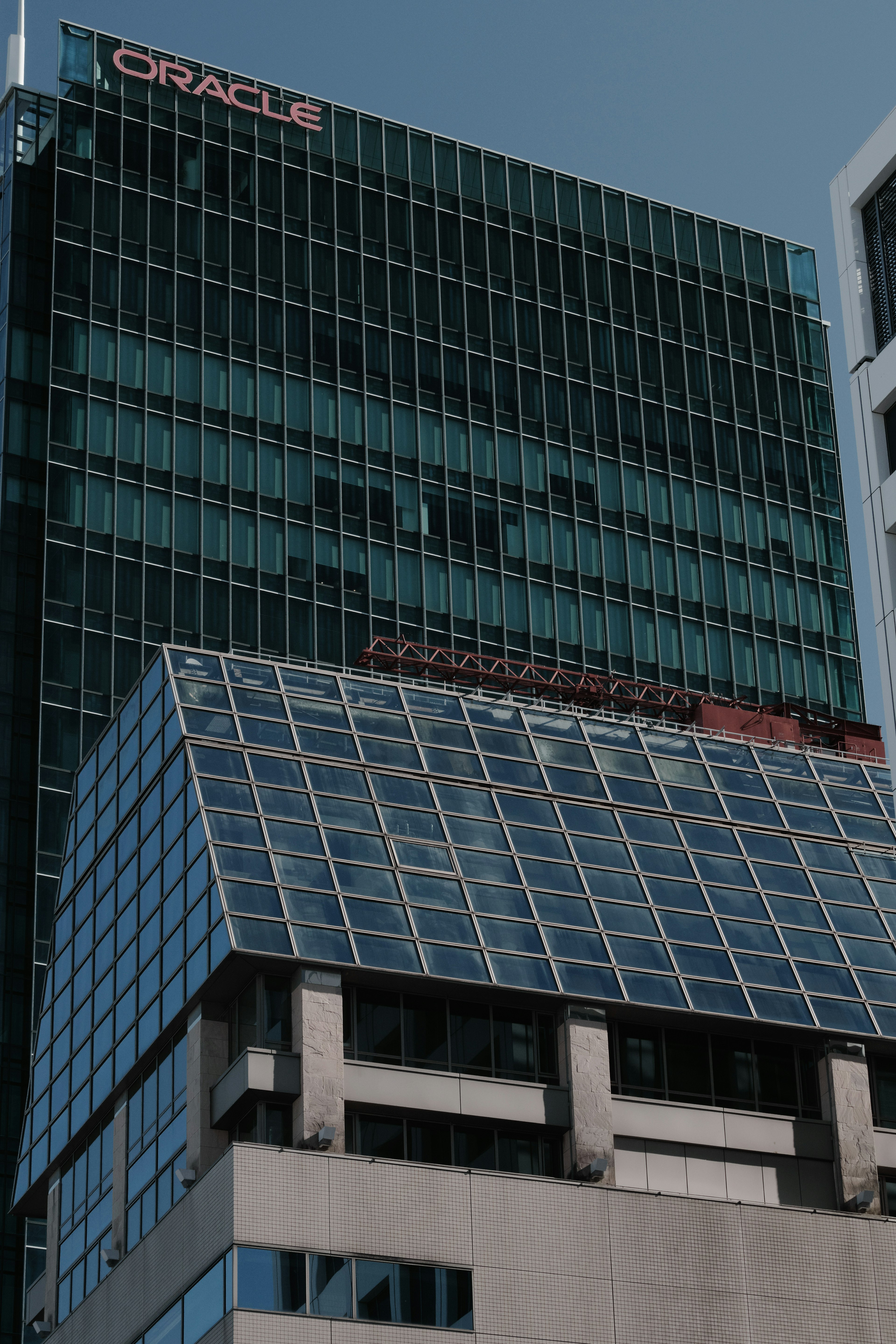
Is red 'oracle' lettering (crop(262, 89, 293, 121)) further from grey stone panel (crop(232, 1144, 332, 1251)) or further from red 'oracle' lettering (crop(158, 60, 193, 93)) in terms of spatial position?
grey stone panel (crop(232, 1144, 332, 1251))

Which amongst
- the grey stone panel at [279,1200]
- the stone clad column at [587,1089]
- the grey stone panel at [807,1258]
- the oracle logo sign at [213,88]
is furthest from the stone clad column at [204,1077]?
the oracle logo sign at [213,88]

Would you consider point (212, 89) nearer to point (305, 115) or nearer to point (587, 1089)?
point (305, 115)

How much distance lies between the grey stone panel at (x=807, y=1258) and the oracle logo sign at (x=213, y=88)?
304ft

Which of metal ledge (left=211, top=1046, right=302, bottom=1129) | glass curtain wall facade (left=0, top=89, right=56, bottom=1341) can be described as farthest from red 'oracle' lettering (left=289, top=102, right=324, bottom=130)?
metal ledge (left=211, top=1046, right=302, bottom=1129)

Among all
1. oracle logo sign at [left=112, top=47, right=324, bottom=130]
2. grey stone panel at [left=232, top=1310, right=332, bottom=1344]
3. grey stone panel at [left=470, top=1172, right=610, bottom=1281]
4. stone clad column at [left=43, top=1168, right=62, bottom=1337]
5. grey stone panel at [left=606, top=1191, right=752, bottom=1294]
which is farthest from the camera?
oracle logo sign at [left=112, top=47, right=324, bottom=130]

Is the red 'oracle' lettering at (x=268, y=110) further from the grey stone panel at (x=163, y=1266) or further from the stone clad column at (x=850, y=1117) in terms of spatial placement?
the grey stone panel at (x=163, y=1266)

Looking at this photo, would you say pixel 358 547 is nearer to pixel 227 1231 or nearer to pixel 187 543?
pixel 187 543

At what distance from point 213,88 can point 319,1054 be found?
90.8 meters

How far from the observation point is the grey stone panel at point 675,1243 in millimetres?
69500

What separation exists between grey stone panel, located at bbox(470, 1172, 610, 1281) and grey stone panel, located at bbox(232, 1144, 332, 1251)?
4.63 metres

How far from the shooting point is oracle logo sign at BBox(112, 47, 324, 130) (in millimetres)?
143250

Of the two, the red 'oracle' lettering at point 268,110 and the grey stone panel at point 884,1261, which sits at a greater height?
the red 'oracle' lettering at point 268,110

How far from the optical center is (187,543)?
132750 mm

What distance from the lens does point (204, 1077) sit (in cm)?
7075
